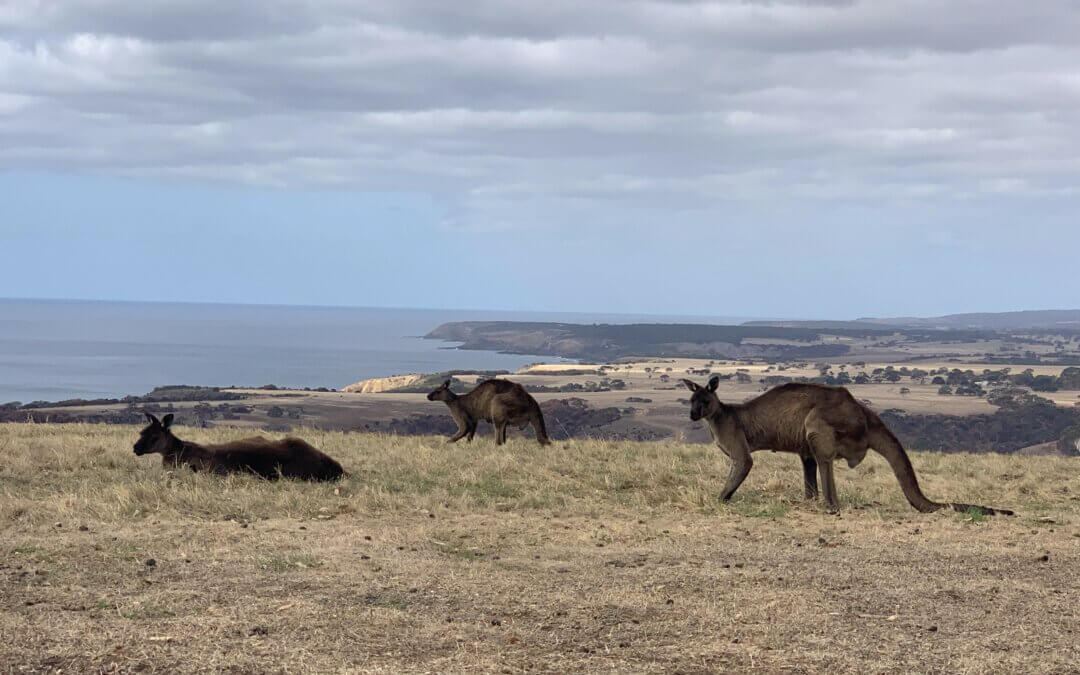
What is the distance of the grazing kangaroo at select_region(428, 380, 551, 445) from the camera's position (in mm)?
19562

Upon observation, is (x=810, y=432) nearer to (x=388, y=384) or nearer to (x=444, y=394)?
(x=444, y=394)

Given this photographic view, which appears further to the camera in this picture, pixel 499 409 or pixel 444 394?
pixel 444 394

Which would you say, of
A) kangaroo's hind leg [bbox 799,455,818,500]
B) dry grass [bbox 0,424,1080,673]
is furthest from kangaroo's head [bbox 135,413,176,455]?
kangaroo's hind leg [bbox 799,455,818,500]

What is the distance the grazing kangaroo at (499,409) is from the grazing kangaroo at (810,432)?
19.9ft

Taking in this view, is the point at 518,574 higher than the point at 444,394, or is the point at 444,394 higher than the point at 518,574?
the point at 444,394

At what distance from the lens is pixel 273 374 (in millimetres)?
130750

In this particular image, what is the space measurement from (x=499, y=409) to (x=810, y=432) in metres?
7.86

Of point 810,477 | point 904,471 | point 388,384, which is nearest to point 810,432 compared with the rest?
point 810,477

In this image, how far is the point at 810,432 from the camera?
12.8 m

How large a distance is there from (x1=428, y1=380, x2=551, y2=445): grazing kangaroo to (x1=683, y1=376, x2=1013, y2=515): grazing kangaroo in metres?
6.06

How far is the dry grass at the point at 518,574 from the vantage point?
21.8 ft

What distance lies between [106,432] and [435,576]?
13.6 metres

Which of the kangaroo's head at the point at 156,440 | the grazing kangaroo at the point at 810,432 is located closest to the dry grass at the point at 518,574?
the kangaroo's head at the point at 156,440

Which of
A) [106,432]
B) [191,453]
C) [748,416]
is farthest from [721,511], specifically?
[106,432]
